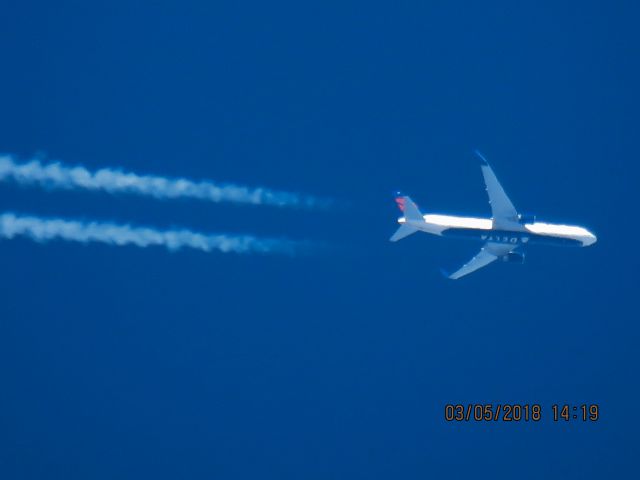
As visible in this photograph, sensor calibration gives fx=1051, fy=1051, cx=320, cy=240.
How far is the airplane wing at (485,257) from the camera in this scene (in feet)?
204

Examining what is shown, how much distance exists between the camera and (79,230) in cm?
5894

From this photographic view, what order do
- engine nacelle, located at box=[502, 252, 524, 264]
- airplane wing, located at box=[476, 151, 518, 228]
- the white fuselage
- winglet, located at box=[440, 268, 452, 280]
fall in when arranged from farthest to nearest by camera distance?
winglet, located at box=[440, 268, 452, 280], engine nacelle, located at box=[502, 252, 524, 264], airplane wing, located at box=[476, 151, 518, 228], the white fuselage

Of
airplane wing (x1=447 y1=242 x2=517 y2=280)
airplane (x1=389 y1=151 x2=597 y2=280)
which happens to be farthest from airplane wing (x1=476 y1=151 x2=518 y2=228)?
airplane wing (x1=447 y1=242 x2=517 y2=280)

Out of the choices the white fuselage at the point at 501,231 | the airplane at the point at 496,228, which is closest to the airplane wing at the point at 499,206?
the airplane at the point at 496,228

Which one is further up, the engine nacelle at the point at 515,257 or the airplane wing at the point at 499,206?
the airplane wing at the point at 499,206

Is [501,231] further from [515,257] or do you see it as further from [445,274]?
[445,274]

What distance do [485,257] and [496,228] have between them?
263 centimetres

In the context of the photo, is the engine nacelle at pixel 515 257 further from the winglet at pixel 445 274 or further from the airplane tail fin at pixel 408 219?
the airplane tail fin at pixel 408 219

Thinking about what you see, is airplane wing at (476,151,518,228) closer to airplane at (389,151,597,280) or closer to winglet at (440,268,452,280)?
airplane at (389,151,597,280)

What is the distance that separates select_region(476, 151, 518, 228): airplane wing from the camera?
60.7 metres

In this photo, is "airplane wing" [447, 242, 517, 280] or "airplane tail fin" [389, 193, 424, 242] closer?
"airplane tail fin" [389, 193, 424, 242]

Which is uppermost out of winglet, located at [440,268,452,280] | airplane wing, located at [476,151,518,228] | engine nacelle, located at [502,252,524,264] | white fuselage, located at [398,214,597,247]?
airplane wing, located at [476,151,518,228]

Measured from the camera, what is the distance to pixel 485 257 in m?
62.8

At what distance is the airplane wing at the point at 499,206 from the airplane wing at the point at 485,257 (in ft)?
4.93
